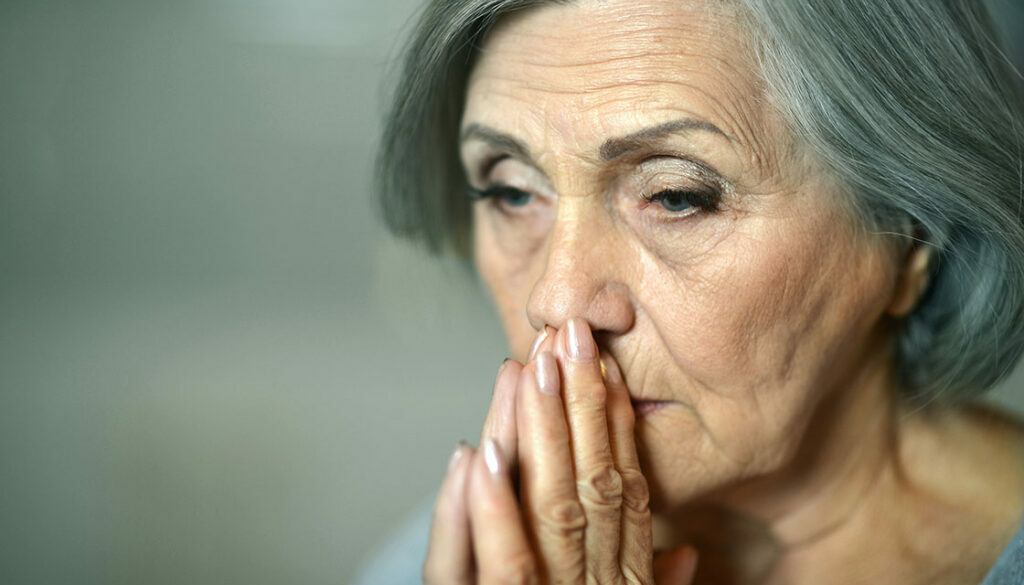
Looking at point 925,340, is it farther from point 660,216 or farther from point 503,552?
point 503,552

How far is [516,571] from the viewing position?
93 centimetres

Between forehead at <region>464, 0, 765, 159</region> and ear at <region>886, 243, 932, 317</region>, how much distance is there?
0.34 meters

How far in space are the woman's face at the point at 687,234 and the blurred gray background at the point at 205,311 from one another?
1788 mm

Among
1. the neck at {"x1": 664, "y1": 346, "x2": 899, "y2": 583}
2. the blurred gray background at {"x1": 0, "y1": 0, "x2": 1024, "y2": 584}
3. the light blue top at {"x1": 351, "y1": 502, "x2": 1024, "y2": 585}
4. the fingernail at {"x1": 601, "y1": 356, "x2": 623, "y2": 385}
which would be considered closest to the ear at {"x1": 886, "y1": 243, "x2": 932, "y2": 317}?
the neck at {"x1": 664, "y1": 346, "x2": 899, "y2": 583}

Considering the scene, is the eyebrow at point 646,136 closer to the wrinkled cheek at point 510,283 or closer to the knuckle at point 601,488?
the wrinkled cheek at point 510,283

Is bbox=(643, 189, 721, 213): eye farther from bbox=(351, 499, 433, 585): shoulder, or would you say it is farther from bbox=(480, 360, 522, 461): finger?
bbox=(351, 499, 433, 585): shoulder

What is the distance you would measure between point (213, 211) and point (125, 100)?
1.60 feet

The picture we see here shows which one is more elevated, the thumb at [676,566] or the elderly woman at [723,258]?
the elderly woman at [723,258]

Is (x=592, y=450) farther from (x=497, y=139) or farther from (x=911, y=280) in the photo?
(x=911, y=280)

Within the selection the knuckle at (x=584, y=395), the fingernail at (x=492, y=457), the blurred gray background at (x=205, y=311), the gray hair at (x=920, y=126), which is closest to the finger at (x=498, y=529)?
the fingernail at (x=492, y=457)

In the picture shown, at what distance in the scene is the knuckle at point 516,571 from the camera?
0.93 m

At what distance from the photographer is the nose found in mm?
1052

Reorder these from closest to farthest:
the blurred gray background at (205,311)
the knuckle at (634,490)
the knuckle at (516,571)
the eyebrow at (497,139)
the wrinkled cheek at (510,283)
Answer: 1. the knuckle at (516,571)
2. the knuckle at (634,490)
3. the eyebrow at (497,139)
4. the wrinkled cheek at (510,283)
5. the blurred gray background at (205,311)

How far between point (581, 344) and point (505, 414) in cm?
13
